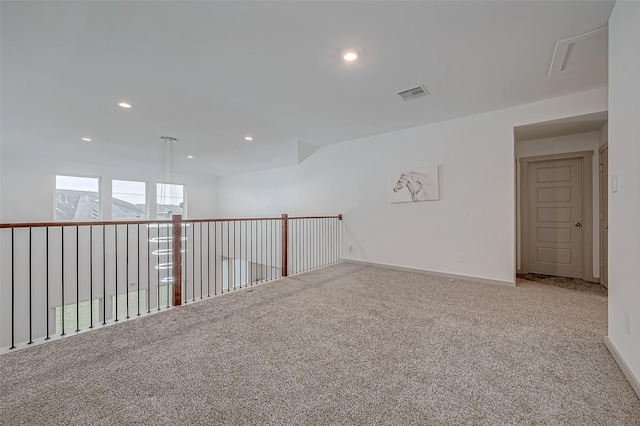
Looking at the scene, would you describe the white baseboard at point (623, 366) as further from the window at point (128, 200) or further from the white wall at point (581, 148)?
the window at point (128, 200)

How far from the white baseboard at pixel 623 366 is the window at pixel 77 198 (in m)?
8.85

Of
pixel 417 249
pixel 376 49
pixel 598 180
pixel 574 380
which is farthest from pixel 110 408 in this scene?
pixel 598 180

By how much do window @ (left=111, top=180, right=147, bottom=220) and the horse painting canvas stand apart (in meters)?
6.76

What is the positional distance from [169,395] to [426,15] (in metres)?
3.01

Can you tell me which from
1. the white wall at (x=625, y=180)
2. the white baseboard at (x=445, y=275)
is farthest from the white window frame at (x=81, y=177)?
the white wall at (x=625, y=180)

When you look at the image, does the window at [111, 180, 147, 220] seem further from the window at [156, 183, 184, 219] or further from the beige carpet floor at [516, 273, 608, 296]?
the beige carpet floor at [516, 273, 608, 296]

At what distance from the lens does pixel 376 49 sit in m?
2.31

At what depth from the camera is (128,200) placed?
7.01 m

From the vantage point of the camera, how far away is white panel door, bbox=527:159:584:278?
405 cm

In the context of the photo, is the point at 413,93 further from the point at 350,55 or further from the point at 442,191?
the point at 442,191

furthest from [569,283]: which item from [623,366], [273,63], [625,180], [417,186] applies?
[273,63]

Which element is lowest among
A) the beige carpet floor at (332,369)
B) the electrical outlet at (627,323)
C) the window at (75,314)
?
the window at (75,314)

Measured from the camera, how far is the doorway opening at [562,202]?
12.3 feet

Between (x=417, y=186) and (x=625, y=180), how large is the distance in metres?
2.65
